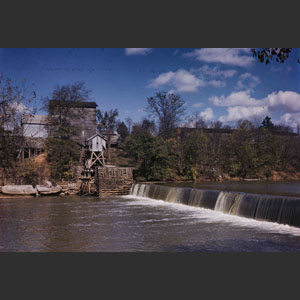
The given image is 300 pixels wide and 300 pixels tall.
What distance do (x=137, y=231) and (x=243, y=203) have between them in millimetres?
4825

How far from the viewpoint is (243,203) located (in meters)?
13.8

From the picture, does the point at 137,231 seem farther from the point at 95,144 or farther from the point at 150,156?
the point at 150,156

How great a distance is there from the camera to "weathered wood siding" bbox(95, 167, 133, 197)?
2314cm

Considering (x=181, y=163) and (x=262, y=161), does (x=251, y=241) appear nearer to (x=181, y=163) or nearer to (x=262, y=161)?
(x=181, y=163)

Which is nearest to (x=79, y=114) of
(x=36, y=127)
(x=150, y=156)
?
(x=36, y=127)

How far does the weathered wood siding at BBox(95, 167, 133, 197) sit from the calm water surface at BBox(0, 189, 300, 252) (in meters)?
7.07

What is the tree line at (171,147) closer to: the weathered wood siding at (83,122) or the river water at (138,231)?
the weathered wood siding at (83,122)

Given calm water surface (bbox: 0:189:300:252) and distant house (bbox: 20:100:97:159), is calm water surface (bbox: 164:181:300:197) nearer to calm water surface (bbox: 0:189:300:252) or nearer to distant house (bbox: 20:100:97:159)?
calm water surface (bbox: 0:189:300:252)

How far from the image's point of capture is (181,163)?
33219mm

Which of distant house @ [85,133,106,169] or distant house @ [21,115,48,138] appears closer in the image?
distant house @ [85,133,106,169]

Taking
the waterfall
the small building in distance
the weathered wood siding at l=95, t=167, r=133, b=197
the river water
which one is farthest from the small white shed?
the river water

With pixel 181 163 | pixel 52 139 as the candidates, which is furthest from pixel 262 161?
pixel 52 139

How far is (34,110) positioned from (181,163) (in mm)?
13623

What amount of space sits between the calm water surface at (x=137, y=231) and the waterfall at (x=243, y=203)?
434mm
